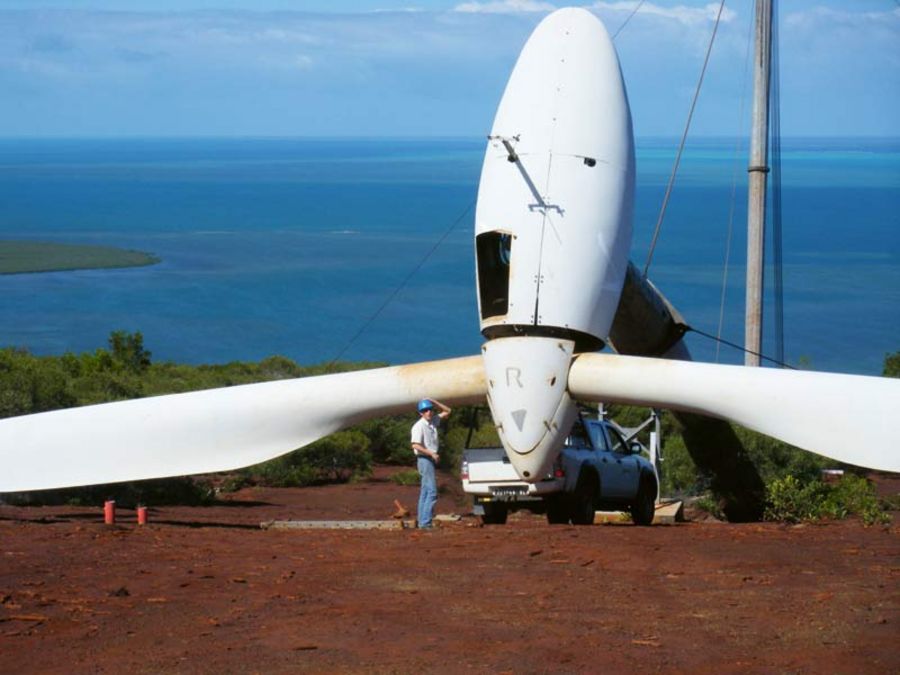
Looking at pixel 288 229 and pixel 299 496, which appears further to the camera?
pixel 288 229

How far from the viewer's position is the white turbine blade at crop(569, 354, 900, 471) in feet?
42.4

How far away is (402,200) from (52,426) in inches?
6581

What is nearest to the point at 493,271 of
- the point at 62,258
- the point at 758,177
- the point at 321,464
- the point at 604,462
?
the point at 604,462

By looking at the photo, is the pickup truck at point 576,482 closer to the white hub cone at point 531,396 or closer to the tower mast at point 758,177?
the white hub cone at point 531,396

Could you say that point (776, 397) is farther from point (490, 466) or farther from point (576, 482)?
point (490, 466)

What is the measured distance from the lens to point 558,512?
52.0ft

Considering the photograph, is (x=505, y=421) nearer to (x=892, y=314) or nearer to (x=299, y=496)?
(x=299, y=496)

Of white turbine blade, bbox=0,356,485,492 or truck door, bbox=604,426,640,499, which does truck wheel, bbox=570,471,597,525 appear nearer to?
truck door, bbox=604,426,640,499

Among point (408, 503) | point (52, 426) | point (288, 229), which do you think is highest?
point (288, 229)

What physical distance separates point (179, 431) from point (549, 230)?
3.90 meters

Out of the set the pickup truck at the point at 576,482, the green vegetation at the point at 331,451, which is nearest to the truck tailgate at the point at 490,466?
the pickup truck at the point at 576,482

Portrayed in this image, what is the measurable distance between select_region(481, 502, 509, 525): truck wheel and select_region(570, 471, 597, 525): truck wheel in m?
0.69

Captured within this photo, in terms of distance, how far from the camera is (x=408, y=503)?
22391 millimetres

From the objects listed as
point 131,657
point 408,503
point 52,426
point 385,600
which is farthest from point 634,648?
point 408,503
